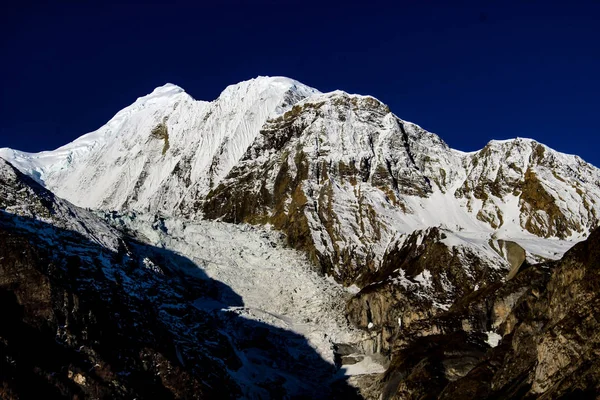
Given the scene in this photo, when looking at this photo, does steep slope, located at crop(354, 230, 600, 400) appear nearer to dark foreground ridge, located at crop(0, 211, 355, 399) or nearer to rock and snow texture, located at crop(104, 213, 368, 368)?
dark foreground ridge, located at crop(0, 211, 355, 399)

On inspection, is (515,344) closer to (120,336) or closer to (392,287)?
(120,336)

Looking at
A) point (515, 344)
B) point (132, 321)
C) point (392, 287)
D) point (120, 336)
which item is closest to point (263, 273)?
point (392, 287)

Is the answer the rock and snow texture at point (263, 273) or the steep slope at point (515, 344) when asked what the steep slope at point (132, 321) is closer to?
the rock and snow texture at point (263, 273)

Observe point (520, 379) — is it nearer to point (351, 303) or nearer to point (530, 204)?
point (351, 303)

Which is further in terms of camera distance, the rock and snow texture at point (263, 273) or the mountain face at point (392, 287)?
the rock and snow texture at point (263, 273)

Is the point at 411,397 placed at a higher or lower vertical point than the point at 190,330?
lower

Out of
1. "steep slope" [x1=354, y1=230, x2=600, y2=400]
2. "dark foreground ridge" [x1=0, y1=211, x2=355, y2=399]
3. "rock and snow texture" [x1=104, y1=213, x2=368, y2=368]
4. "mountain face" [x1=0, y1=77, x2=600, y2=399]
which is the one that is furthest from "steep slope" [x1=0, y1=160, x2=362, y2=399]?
"steep slope" [x1=354, y1=230, x2=600, y2=400]

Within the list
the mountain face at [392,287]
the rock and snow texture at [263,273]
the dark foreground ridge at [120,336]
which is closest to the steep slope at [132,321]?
the dark foreground ridge at [120,336]

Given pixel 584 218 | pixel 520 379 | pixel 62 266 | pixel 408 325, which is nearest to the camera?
pixel 520 379

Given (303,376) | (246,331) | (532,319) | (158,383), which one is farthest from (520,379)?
(246,331)
